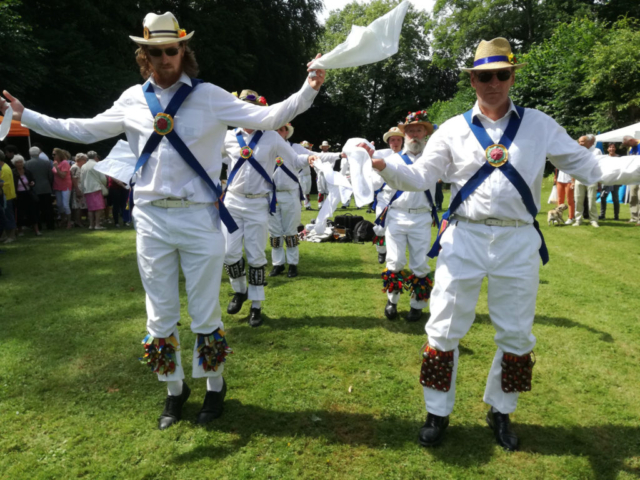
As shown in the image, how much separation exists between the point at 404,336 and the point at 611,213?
13.6 meters

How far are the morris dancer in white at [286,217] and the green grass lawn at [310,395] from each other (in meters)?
1.18

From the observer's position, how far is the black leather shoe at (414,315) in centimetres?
588

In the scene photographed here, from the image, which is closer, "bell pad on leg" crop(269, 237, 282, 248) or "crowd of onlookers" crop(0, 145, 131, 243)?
"bell pad on leg" crop(269, 237, 282, 248)

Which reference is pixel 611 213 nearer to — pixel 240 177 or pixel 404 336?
pixel 404 336

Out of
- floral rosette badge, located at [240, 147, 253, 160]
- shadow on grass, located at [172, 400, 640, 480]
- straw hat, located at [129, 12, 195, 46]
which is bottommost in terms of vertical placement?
shadow on grass, located at [172, 400, 640, 480]

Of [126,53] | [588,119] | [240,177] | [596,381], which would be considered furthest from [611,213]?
[126,53]

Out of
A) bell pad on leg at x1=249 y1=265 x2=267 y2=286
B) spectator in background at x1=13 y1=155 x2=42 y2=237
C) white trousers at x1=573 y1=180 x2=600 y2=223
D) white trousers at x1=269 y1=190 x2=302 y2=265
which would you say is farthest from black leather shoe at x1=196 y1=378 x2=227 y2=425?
white trousers at x1=573 y1=180 x2=600 y2=223

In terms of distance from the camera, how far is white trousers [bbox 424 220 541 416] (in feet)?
10.1

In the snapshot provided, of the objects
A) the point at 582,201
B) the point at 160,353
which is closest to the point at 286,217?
the point at 160,353

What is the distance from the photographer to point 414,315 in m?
5.90

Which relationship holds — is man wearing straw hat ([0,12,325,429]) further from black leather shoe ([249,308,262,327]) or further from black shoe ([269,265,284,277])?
black shoe ([269,265,284,277])

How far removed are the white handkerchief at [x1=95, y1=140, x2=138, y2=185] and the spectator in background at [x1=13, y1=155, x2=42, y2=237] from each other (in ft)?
30.4

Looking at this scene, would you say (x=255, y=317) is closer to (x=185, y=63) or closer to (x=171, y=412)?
(x=171, y=412)

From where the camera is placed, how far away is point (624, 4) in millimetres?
25562
